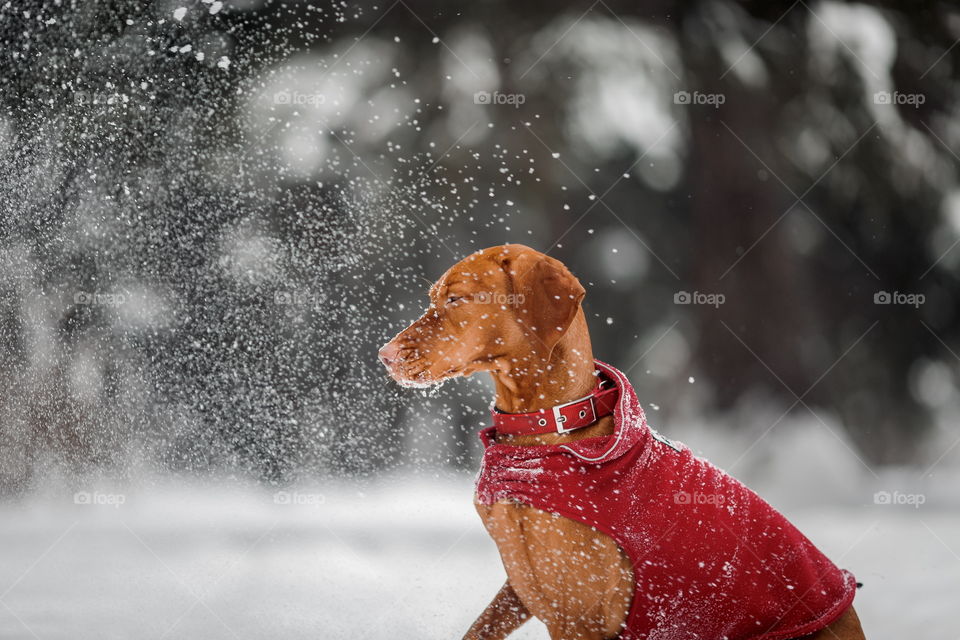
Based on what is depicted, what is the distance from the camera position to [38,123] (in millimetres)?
1905

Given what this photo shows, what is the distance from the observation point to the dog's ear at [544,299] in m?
0.89

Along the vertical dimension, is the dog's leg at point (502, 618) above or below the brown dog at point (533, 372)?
below

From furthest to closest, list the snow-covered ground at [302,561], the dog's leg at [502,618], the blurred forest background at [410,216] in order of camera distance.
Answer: the blurred forest background at [410,216] → the snow-covered ground at [302,561] → the dog's leg at [502,618]

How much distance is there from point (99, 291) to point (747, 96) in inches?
63.2

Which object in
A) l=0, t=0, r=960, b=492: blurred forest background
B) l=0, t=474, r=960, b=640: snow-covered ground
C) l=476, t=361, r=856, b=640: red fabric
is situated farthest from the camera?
l=0, t=0, r=960, b=492: blurred forest background

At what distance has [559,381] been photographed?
910 millimetres

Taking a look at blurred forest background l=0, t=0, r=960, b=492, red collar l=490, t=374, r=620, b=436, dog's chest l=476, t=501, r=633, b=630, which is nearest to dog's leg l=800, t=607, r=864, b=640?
dog's chest l=476, t=501, r=633, b=630

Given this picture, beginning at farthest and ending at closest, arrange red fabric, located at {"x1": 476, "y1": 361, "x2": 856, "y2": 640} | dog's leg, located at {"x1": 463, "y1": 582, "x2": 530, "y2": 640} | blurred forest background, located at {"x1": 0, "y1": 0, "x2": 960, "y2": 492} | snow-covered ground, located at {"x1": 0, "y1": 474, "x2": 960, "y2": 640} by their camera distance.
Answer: blurred forest background, located at {"x1": 0, "y1": 0, "x2": 960, "y2": 492} < snow-covered ground, located at {"x1": 0, "y1": 474, "x2": 960, "y2": 640} < dog's leg, located at {"x1": 463, "y1": 582, "x2": 530, "y2": 640} < red fabric, located at {"x1": 476, "y1": 361, "x2": 856, "y2": 640}

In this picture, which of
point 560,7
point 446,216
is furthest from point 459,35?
point 446,216

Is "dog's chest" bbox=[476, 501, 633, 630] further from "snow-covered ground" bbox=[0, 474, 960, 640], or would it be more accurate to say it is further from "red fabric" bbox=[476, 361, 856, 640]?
"snow-covered ground" bbox=[0, 474, 960, 640]

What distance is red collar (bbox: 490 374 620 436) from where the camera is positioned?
90 centimetres

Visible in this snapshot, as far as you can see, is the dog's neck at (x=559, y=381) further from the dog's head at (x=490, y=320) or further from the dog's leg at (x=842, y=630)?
the dog's leg at (x=842, y=630)

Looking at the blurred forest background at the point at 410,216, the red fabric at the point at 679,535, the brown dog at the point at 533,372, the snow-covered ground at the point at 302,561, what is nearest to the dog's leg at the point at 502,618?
the brown dog at the point at 533,372

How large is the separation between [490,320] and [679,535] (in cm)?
30
